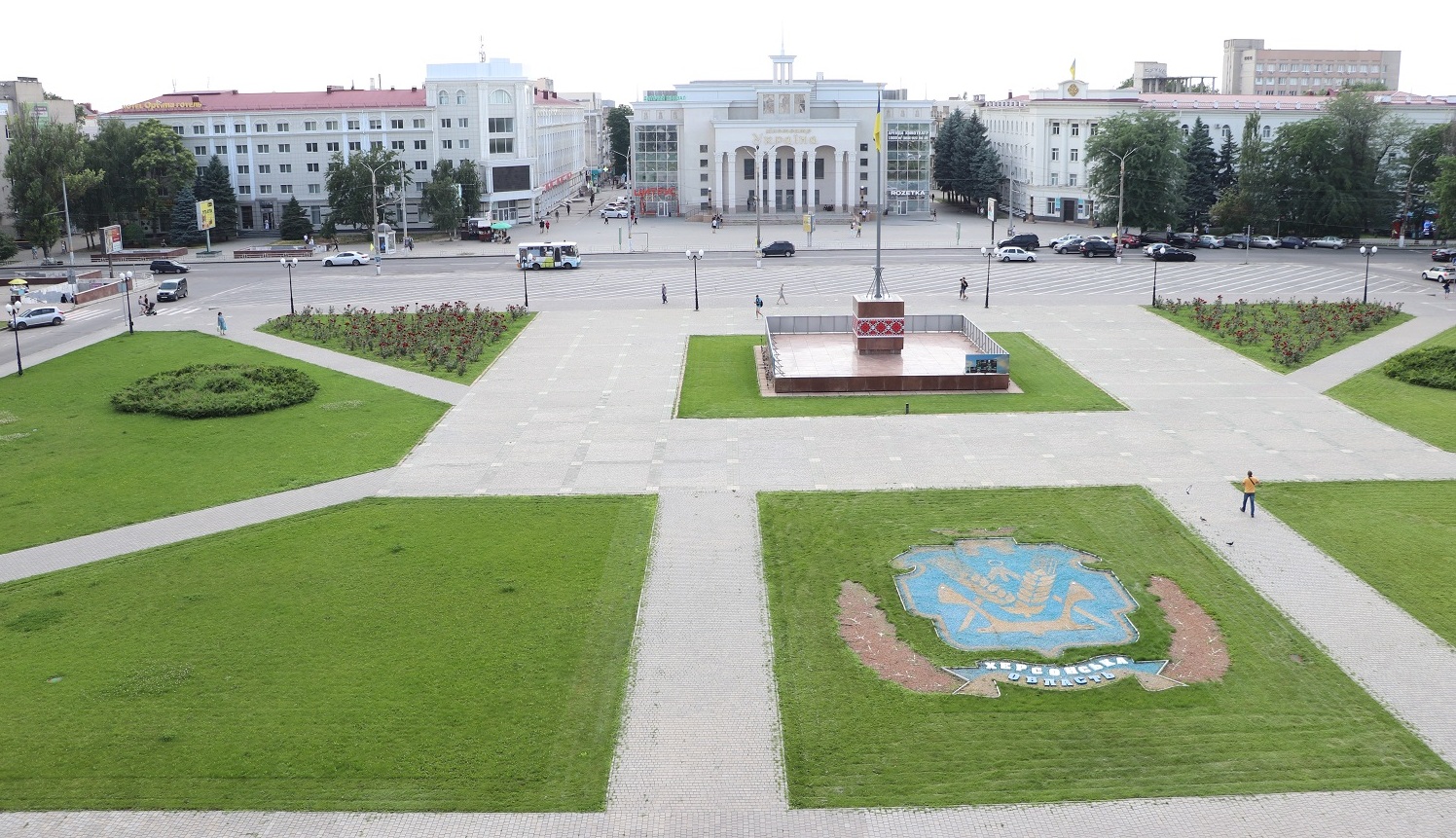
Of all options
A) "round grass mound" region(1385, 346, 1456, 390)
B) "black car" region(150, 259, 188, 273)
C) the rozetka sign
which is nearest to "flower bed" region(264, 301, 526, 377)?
"black car" region(150, 259, 188, 273)

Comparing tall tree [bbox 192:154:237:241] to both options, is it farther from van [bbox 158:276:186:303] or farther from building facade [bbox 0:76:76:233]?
van [bbox 158:276:186:303]

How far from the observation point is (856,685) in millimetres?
21594

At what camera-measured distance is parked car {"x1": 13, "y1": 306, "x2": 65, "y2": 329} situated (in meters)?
58.3

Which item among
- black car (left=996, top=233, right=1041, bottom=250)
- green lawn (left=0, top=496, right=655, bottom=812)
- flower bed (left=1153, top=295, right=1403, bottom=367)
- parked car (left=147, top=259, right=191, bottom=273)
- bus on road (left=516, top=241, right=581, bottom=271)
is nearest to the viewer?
green lawn (left=0, top=496, right=655, bottom=812)

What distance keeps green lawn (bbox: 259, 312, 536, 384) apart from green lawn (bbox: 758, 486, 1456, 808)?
23696mm

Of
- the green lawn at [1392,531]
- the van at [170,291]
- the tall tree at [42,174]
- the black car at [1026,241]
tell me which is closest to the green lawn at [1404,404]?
the green lawn at [1392,531]

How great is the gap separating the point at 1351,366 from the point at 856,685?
33.4 m

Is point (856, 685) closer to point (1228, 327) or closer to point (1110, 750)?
point (1110, 750)

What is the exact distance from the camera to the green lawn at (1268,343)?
47.3 m

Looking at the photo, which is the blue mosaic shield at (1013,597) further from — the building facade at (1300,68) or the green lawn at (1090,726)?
the building facade at (1300,68)

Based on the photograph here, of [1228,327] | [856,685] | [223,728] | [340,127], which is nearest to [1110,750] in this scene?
[856,685]

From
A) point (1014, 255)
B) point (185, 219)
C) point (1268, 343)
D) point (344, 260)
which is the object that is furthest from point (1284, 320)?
point (185, 219)

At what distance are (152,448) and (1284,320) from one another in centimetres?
4668

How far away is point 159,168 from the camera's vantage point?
3664 inches
